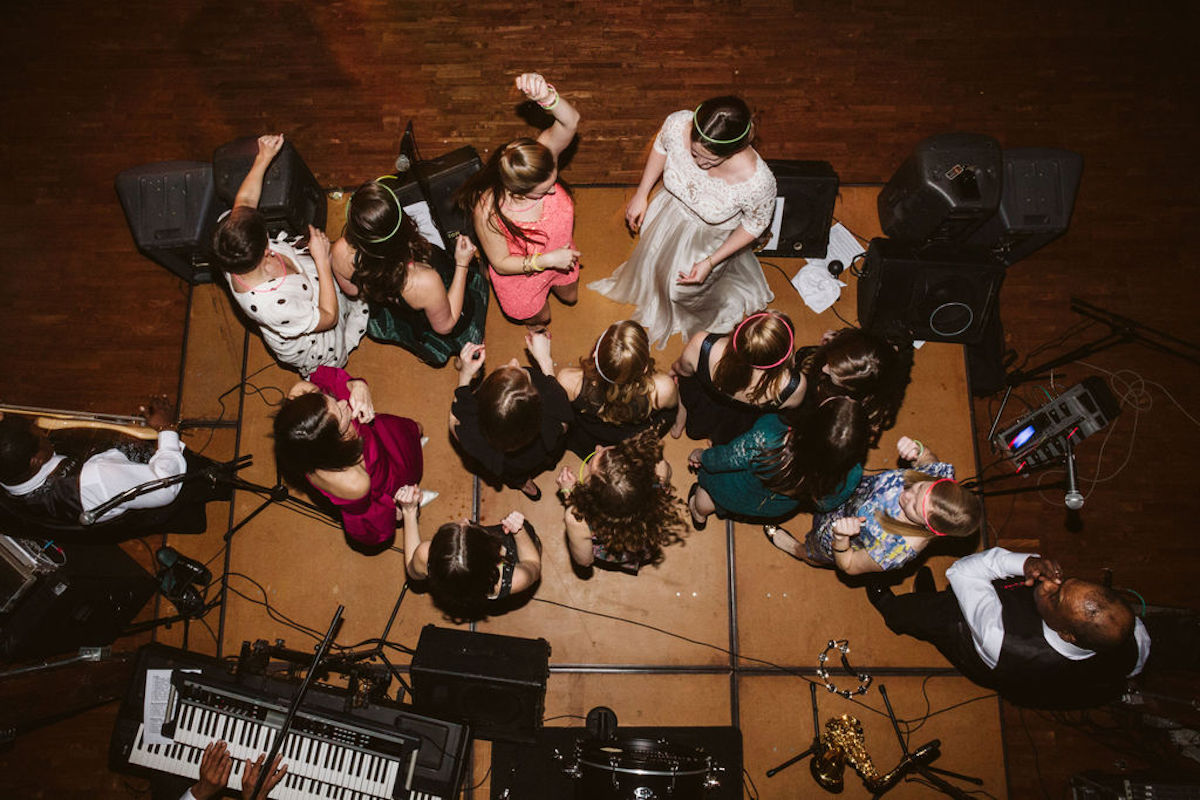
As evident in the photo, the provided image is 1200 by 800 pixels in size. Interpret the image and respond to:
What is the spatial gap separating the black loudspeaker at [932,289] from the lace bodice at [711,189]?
1.09 meters

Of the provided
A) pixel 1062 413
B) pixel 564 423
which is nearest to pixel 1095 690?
pixel 1062 413

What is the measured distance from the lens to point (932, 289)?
392 centimetres

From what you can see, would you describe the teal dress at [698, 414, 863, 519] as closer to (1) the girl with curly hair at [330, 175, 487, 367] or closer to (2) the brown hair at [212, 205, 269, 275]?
(1) the girl with curly hair at [330, 175, 487, 367]

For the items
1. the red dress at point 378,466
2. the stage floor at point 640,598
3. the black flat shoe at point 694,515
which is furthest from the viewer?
the black flat shoe at point 694,515

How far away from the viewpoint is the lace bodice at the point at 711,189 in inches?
126

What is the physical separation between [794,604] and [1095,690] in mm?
1631

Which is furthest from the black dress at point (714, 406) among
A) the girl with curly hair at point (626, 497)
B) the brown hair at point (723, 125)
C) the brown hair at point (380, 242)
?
the brown hair at point (380, 242)

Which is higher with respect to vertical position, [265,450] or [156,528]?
[265,450]

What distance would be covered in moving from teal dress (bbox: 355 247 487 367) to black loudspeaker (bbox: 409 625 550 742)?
1.58 meters

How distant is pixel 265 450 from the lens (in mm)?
4066

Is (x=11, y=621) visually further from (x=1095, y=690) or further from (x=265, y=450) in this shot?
(x=1095, y=690)

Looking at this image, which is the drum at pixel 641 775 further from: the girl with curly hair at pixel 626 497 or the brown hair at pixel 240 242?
the brown hair at pixel 240 242

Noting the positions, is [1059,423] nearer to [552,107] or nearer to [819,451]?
[819,451]

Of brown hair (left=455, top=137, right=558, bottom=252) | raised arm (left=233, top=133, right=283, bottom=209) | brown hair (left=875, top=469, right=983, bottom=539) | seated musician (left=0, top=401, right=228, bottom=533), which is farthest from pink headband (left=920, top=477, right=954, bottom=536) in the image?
raised arm (left=233, top=133, right=283, bottom=209)
